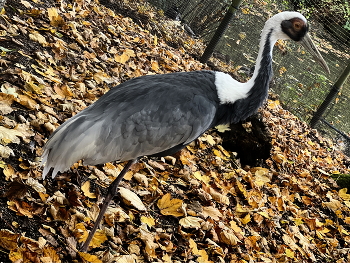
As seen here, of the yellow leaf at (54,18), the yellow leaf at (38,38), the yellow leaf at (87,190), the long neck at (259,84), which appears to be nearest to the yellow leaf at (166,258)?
the yellow leaf at (87,190)

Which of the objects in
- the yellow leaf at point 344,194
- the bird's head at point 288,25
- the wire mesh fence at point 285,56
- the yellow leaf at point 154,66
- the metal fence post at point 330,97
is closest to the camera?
the bird's head at point 288,25

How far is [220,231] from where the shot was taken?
10.6ft

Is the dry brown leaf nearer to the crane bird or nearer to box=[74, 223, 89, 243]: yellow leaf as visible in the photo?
the crane bird

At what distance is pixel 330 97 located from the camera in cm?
800

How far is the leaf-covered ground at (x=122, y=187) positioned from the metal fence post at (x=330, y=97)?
2.39 meters

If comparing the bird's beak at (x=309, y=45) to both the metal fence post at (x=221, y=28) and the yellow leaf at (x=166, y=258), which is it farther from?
the metal fence post at (x=221, y=28)

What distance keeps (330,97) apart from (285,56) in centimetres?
328

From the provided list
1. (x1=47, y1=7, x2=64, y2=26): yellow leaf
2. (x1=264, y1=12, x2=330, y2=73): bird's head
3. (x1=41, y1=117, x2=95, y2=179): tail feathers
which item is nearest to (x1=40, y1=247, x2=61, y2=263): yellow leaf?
(x1=41, y1=117, x2=95, y2=179): tail feathers

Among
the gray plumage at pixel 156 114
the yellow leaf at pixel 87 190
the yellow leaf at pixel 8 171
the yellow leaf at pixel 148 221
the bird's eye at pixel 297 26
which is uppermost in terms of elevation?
the bird's eye at pixel 297 26

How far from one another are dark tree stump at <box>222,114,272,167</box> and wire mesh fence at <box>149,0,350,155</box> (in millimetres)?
3933

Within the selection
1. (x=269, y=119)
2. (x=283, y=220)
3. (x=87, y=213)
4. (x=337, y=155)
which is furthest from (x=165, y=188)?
(x=337, y=155)

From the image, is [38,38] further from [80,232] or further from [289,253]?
[289,253]

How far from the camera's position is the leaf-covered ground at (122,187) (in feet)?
8.27

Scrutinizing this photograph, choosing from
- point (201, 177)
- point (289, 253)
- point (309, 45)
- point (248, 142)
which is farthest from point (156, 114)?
point (248, 142)
